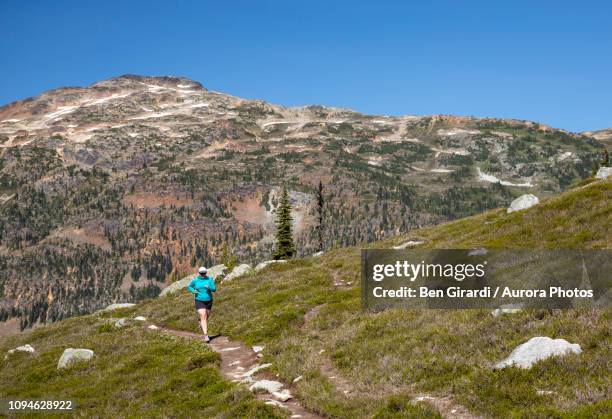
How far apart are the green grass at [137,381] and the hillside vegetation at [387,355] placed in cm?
10

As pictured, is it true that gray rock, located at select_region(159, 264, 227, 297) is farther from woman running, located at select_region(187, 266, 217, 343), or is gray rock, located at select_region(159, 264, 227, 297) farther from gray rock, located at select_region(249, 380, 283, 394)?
gray rock, located at select_region(249, 380, 283, 394)

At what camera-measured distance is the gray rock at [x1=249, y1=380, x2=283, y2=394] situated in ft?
50.1

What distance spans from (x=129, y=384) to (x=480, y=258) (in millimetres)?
15706

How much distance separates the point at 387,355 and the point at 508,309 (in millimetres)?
4661

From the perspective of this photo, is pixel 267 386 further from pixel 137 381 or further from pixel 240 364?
pixel 137 381

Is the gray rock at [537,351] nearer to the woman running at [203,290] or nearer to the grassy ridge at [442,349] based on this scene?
the grassy ridge at [442,349]

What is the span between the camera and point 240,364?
782 inches

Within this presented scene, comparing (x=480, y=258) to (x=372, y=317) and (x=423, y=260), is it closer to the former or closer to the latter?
(x=423, y=260)

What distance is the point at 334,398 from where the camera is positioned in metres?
13.4

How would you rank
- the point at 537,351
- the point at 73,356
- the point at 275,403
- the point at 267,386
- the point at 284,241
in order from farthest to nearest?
the point at 284,241
the point at 73,356
the point at 267,386
the point at 275,403
the point at 537,351

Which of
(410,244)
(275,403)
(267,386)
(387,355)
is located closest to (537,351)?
(387,355)

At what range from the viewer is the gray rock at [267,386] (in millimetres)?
15275

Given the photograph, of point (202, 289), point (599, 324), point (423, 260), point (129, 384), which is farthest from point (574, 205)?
point (129, 384)

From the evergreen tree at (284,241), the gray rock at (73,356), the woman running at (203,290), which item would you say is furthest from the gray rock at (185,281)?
the woman running at (203,290)
